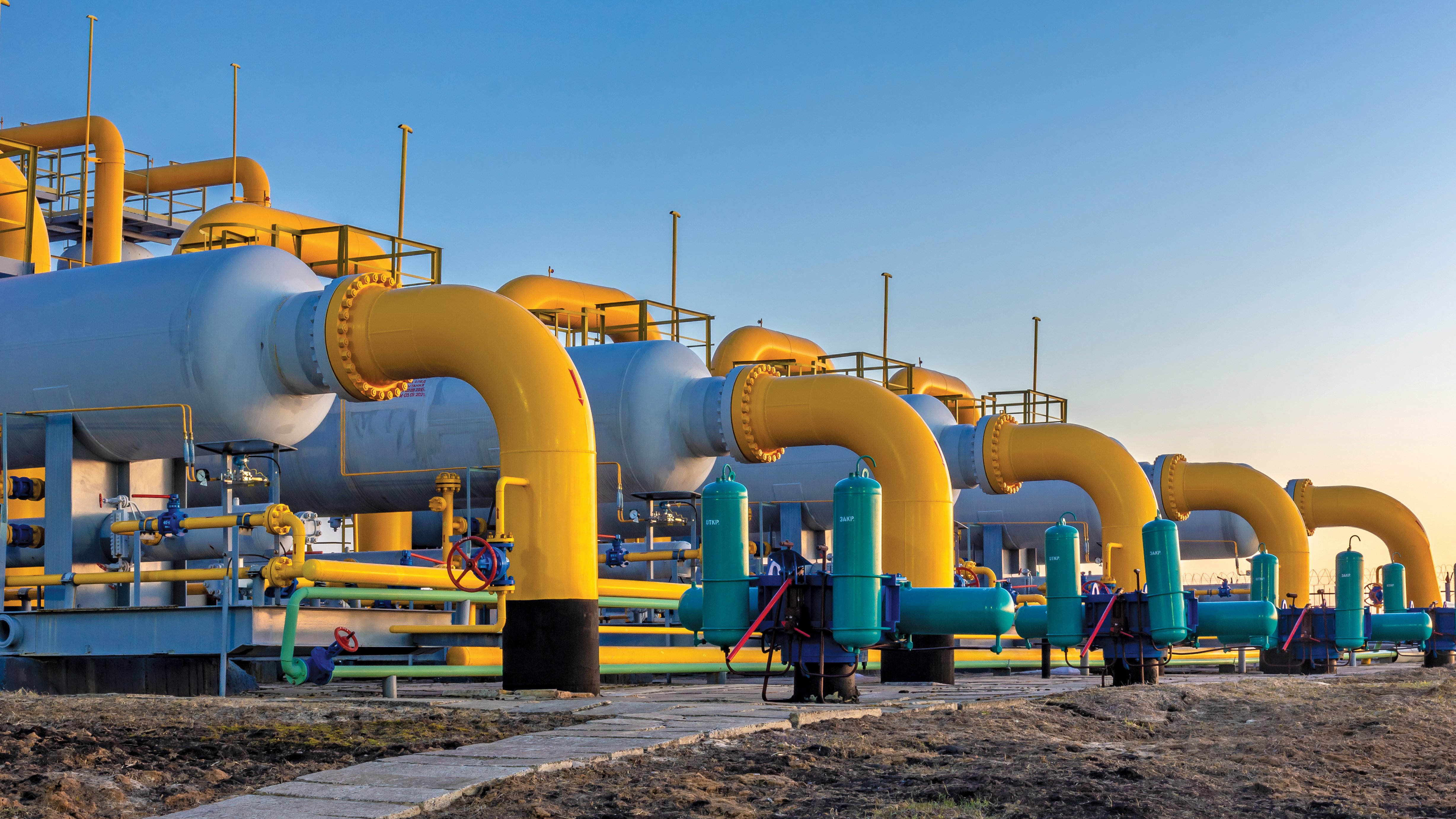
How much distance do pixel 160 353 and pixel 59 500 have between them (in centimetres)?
215

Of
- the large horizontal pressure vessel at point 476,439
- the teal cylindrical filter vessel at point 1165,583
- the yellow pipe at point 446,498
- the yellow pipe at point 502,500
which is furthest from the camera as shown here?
the yellow pipe at point 446,498

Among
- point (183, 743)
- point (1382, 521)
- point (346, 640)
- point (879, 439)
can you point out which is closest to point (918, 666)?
point (879, 439)

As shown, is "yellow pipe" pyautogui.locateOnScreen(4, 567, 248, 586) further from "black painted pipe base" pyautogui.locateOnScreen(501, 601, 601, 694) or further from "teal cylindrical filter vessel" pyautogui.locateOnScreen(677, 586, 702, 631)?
"teal cylindrical filter vessel" pyautogui.locateOnScreen(677, 586, 702, 631)

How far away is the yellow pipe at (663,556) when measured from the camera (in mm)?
20484

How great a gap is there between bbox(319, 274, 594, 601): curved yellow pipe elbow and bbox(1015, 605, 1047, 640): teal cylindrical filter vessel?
20.3 ft

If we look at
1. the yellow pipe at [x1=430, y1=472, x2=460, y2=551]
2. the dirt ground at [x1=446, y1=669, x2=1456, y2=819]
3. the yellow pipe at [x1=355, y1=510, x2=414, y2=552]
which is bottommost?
the dirt ground at [x1=446, y1=669, x2=1456, y2=819]

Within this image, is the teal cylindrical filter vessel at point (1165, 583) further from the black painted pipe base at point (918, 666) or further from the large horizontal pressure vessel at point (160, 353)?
the large horizontal pressure vessel at point (160, 353)

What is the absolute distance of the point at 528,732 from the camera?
869 centimetres

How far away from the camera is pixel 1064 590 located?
1565cm

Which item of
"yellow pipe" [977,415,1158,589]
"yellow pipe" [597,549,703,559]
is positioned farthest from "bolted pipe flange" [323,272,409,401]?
"yellow pipe" [977,415,1158,589]

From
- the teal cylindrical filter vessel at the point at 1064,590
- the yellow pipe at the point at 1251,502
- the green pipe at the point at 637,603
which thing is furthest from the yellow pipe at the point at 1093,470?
the green pipe at the point at 637,603

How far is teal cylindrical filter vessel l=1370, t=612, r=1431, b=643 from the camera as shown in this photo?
922 inches

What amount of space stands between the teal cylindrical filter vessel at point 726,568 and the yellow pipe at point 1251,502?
17.0 metres

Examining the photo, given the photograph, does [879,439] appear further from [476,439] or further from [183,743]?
[183,743]
